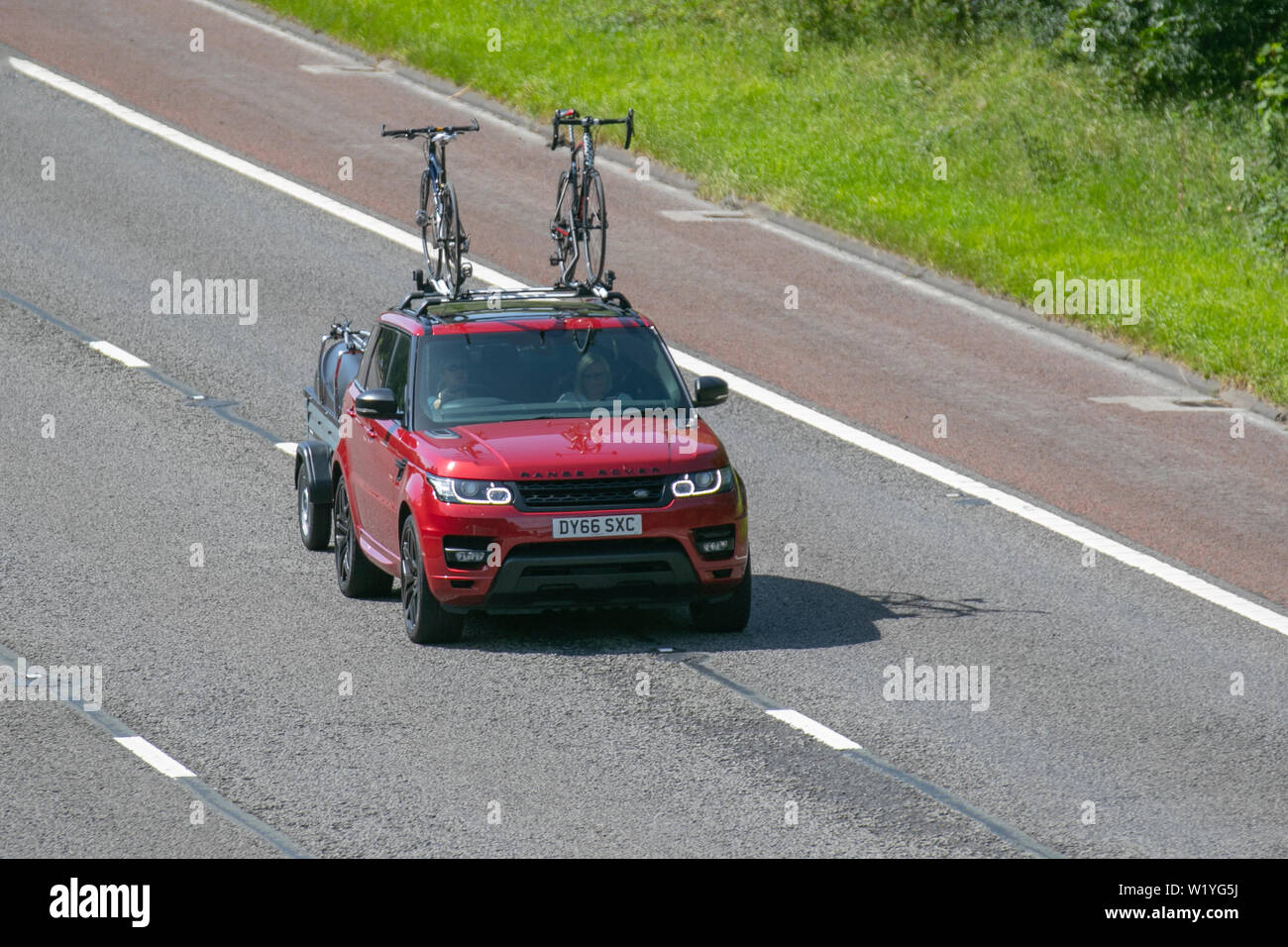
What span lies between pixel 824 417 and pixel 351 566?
6196 mm

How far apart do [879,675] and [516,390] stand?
290 centimetres

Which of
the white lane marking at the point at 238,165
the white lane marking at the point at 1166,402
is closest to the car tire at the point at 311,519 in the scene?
the white lane marking at the point at 238,165

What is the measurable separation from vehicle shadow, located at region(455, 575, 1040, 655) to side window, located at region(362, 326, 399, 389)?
1834mm

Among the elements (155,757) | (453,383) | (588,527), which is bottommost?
(155,757)

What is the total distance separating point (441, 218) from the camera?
66.0 ft

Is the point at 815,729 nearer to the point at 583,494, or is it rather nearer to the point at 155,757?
the point at 583,494

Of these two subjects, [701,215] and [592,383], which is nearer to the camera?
[592,383]

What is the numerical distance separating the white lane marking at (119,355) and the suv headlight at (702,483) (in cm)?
906

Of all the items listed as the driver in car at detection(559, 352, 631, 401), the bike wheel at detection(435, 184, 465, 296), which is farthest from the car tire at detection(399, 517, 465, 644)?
the bike wheel at detection(435, 184, 465, 296)

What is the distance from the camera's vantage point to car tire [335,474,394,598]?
13.7 metres

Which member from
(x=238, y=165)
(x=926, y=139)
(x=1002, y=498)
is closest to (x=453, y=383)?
(x=1002, y=498)

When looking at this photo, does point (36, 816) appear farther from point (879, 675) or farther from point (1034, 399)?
point (1034, 399)

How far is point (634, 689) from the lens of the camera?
38.4ft

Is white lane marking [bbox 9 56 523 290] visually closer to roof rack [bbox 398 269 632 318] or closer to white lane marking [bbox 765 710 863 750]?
roof rack [bbox 398 269 632 318]
